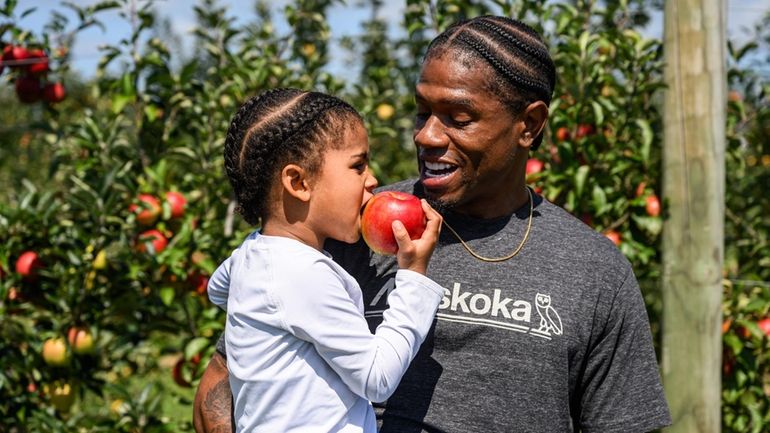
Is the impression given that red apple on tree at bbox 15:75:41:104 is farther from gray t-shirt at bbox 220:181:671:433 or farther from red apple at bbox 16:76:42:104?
gray t-shirt at bbox 220:181:671:433

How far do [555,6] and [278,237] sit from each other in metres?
1.92

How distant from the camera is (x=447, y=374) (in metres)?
1.67

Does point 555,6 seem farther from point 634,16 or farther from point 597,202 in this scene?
point 634,16

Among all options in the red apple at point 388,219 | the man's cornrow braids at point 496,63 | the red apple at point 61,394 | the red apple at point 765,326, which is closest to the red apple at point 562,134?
the red apple at point 765,326

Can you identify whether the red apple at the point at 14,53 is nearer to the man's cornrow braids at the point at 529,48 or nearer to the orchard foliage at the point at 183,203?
the orchard foliage at the point at 183,203

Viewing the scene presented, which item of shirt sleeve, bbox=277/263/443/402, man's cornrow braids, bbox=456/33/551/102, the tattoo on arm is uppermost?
man's cornrow braids, bbox=456/33/551/102

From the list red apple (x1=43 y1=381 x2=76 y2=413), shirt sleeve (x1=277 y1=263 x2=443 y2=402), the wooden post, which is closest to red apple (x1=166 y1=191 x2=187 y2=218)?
red apple (x1=43 y1=381 x2=76 y2=413)

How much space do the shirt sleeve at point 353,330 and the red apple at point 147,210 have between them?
176 cm

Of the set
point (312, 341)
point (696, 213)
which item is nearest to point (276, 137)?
point (312, 341)

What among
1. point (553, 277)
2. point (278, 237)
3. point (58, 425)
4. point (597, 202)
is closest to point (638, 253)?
point (597, 202)

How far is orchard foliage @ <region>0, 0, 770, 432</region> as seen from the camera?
3.02m

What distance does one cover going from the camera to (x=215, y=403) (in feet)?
5.91

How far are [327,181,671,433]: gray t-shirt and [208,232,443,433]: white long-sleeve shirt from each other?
16 centimetres

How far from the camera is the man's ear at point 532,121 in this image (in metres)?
1.83
